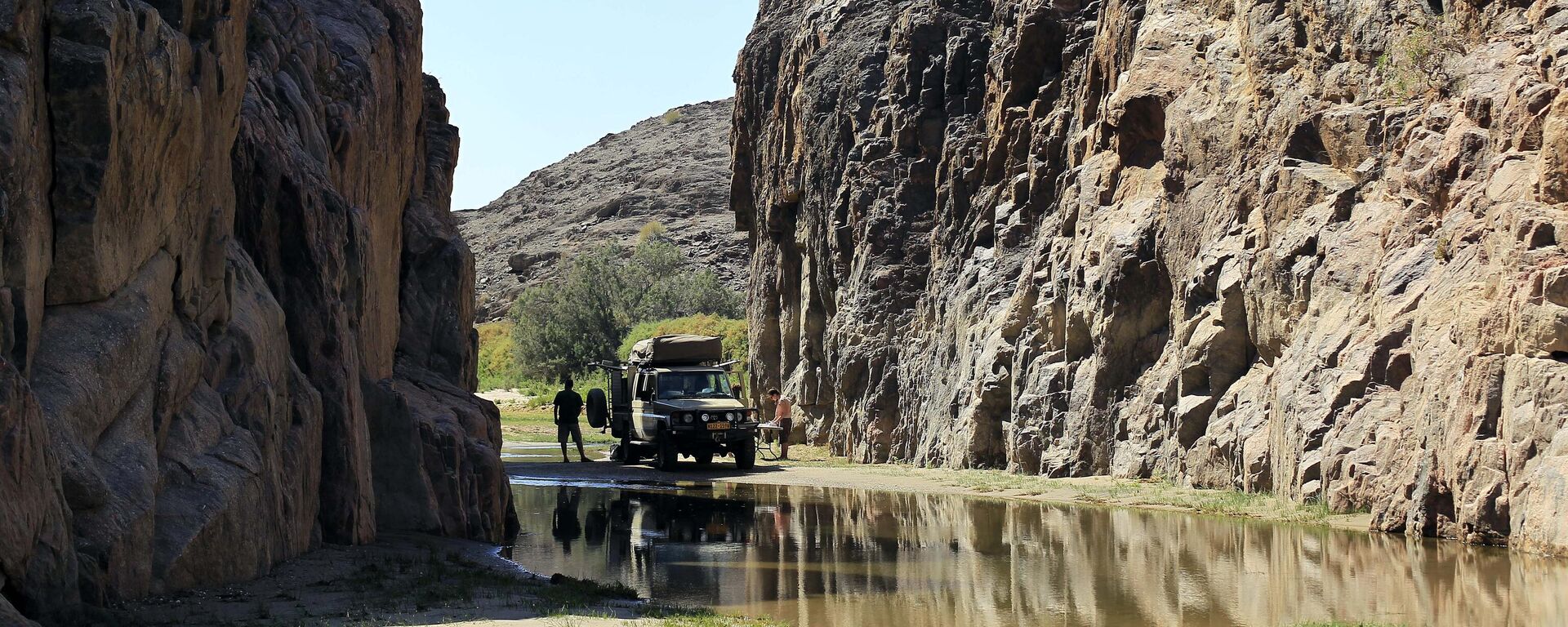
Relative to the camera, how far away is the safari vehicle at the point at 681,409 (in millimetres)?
29531

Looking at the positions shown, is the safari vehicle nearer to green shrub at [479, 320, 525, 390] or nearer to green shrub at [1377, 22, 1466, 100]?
green shrub at [1377, 22, 1466, 100]

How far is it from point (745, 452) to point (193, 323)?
18.6 meters

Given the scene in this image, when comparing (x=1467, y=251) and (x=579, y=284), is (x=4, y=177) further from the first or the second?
(x=579, y=284)

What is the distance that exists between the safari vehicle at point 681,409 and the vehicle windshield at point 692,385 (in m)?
0.02

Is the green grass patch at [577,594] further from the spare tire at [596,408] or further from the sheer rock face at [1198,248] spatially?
the spare tire at [596,408]

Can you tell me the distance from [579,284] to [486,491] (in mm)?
65472

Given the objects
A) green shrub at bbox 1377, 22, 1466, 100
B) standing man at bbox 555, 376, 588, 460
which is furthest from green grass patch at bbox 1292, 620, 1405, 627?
standing man at bbox 555, 376, 588, 460

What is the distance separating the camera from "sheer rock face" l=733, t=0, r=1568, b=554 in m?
16.0

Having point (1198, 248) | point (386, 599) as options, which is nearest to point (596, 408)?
point (1198, 248)

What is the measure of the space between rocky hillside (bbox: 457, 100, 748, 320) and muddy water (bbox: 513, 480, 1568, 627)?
7379 centimetres

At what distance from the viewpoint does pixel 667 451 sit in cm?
2970

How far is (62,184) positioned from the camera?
10.5 meters

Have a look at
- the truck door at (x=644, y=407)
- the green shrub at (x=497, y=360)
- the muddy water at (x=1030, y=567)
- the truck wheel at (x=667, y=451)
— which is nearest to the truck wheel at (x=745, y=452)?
the truck wheel at (x=667, y=451)

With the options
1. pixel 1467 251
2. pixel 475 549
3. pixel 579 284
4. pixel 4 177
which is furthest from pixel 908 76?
pixel 579 284
